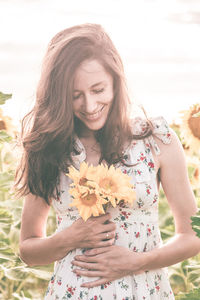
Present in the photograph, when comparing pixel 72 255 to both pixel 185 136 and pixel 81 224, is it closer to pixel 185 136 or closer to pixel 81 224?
pixel 81 224

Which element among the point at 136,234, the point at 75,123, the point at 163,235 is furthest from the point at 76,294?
the point at 163,235

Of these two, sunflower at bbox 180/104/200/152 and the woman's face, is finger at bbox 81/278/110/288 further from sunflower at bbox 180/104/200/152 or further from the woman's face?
sunflower at bbox 180/104/200/152

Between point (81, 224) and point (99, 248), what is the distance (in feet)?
0.28

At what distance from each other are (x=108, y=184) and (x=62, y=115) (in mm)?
321

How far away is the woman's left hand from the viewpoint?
5.16 ft

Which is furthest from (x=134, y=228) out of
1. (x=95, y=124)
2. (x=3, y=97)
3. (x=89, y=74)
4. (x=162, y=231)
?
(x=162, y=231)

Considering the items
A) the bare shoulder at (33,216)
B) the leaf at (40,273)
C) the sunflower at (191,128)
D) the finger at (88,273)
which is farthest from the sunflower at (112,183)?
the sunflower at (191,128)

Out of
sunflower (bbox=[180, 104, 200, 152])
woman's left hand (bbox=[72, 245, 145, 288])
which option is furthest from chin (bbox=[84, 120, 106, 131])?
sunflower (bbox=[180, 104, 200, 152])

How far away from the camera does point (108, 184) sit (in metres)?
1.43

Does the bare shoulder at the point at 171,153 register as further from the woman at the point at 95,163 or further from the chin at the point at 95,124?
the chin at the point at 95,124

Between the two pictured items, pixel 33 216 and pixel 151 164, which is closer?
pixel 151 164

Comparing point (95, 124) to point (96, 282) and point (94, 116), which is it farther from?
point (96, 282)

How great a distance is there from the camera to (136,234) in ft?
5.45

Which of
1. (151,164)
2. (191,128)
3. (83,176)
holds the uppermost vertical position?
(191,128)
